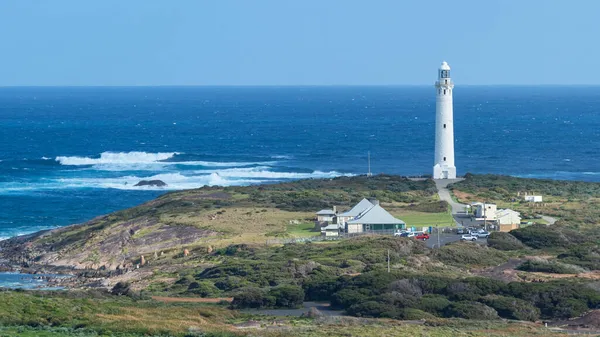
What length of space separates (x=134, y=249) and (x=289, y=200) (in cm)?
1127

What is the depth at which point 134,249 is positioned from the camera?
47.8 m

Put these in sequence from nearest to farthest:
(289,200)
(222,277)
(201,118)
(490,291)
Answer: (490,291) → (222,277) → (289,200) → (201,118)

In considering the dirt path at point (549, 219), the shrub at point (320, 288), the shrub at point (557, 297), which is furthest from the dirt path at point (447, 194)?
the shrub at point (557, 297)

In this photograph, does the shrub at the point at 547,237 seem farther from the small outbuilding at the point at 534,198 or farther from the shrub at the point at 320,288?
the shrub at the point at 320,288

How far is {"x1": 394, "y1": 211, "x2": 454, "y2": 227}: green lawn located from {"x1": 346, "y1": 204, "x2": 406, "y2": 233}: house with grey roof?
1498 millimetres

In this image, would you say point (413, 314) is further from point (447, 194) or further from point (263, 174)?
point (263, 174)

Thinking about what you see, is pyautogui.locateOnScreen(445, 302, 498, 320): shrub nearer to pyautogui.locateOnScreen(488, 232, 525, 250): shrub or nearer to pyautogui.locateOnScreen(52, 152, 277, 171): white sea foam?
pyautogui.locateOnScreen(488, 232, 525, 250): shrub

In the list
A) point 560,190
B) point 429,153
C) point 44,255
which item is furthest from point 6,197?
point 429,153

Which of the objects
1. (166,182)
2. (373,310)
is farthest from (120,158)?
(373,310)

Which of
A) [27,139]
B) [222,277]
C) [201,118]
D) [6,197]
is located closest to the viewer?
[222,277]

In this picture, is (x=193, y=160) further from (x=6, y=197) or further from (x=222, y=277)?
(x=222, y=277)

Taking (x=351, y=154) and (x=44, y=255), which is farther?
(x=351, y=154)

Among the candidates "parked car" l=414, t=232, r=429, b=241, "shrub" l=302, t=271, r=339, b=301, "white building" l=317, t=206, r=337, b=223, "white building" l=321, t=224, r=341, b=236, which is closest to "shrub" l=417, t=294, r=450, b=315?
"shrub" l=302, t=271, r=339, b=301

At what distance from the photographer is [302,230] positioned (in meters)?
48.3
